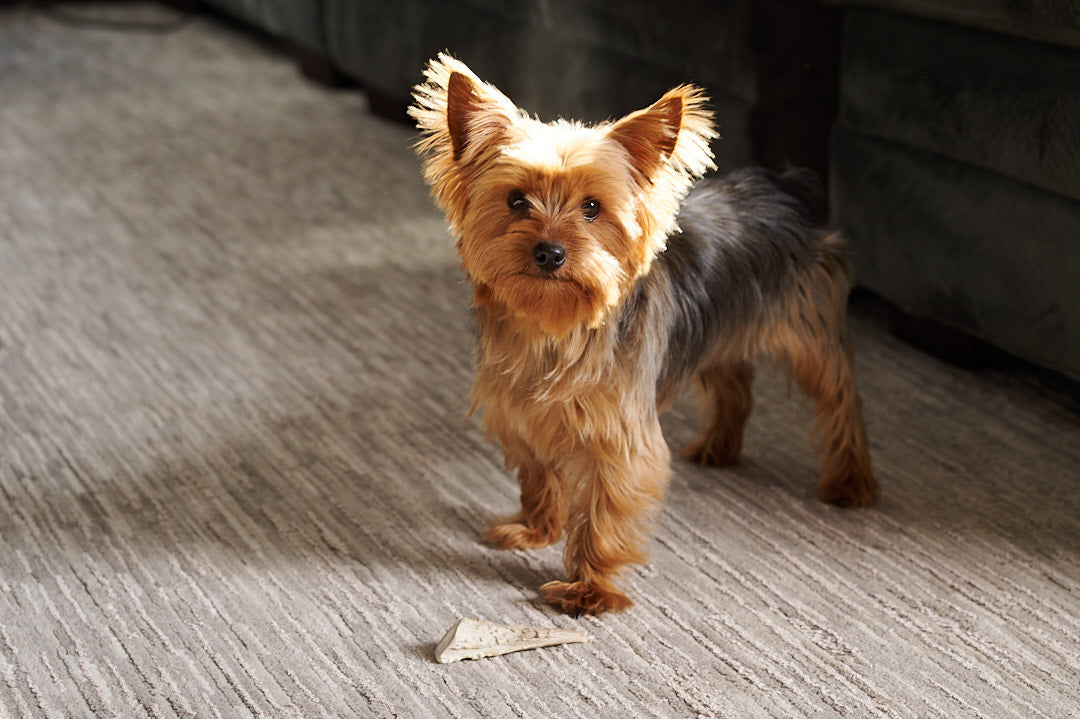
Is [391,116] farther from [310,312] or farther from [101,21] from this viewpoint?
[101,21]

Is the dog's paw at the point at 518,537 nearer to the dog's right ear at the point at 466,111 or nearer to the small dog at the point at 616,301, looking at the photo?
the small dog at the point at 616,301

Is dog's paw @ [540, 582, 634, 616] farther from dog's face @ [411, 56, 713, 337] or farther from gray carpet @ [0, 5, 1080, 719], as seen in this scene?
dog's face @ [411, 56, 713, 337]

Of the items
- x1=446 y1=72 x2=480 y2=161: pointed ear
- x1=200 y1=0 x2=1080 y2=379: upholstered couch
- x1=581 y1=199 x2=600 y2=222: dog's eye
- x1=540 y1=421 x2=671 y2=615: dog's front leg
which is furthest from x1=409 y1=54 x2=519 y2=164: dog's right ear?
x1=200 y1=0 x2=1080 y2=379: upholstered couch

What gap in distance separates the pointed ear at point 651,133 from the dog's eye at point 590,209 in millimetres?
64

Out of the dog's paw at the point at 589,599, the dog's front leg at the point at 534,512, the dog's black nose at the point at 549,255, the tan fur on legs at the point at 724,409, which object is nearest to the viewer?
the dog's black nose at the point at 549,255

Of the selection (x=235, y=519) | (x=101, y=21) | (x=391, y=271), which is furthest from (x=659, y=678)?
(x=101, y=21)

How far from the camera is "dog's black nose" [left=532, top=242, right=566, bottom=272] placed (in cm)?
129

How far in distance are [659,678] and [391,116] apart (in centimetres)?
250

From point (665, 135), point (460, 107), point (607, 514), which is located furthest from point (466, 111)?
point (607, 514)

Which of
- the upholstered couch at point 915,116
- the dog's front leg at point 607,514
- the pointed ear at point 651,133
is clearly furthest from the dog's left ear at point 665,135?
the upholstered couch at point 915,116

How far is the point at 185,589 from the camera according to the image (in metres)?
1.50

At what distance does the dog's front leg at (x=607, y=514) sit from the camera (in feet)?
4.83

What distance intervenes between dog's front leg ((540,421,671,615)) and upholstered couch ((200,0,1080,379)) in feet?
2.49

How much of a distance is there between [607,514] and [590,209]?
0.39 meters
